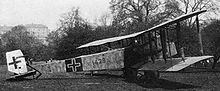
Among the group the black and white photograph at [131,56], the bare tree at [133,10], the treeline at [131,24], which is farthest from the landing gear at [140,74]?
the bare tree at [133,10]

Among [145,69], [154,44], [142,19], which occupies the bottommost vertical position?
[145,69]

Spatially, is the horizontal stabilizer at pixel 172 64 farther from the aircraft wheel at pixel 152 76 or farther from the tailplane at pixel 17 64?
the tailplane at pixel 17 64

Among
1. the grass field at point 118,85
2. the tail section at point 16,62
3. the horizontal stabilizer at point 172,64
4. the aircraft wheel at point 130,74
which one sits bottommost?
the grass field at point 118,85

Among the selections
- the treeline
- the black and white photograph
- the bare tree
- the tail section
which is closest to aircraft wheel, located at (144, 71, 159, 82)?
the black and white photograph

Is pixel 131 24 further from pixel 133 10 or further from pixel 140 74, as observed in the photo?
pixel 140 74

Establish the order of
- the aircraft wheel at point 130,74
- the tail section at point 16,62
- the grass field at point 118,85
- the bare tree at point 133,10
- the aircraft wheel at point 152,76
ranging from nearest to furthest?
1. the grass field at point 118,85
2. the aircraft wheel at point 152,76
3. the tail section at point 16,62
4. the aircraft wheel at point 130,74
5. the bare tree at point 133,10

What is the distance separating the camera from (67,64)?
43.1 ft

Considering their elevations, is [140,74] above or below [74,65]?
below

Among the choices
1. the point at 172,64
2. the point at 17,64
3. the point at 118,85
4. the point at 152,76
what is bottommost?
the point at 118,85

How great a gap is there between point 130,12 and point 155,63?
27.6 meters

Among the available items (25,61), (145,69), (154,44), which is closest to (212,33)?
(154,44)

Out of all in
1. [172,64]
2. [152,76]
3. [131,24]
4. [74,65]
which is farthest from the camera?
[131,24]

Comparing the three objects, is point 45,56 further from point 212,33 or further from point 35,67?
point 35,67

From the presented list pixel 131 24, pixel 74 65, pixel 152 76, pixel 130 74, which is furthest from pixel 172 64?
pixel 131 24
